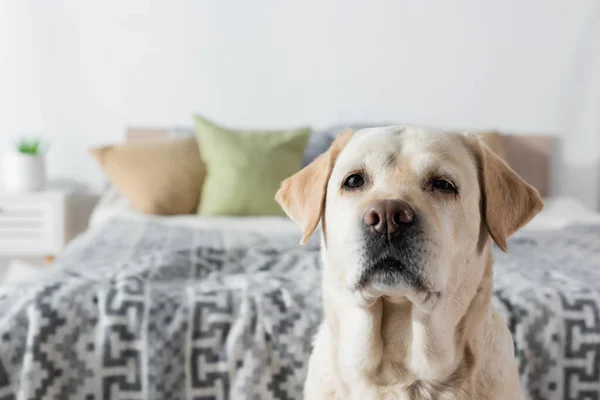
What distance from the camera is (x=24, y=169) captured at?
3.93m

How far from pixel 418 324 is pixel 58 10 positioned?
3.60 meters

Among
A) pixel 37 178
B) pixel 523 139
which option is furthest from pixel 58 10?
pixel 523 139

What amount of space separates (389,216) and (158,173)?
2.56 m

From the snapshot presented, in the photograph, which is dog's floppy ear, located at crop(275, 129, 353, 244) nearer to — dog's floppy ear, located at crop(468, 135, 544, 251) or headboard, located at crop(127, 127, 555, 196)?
dog's floppy ear, located at crop(468, 135, 544, 251)

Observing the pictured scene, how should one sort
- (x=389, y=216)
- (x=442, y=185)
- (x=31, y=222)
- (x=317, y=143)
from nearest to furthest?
(x=389, y=216) → (x=442, y=185) → (x=317, y=143) → (x=31, y=222)

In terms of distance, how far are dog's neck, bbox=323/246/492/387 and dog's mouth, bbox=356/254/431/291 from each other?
0.09 meters

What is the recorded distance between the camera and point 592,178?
450cm

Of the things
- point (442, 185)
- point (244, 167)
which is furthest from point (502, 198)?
point (244, 167)

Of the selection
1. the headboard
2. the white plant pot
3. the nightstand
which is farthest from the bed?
the headboard

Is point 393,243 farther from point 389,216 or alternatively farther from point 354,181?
point 354,181

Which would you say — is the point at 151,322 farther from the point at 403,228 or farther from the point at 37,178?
the point at 37,178

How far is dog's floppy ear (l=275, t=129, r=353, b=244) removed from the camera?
4.34 ft

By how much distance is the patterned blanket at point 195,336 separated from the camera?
171 cm

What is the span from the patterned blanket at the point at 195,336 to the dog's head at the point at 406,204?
524mm
